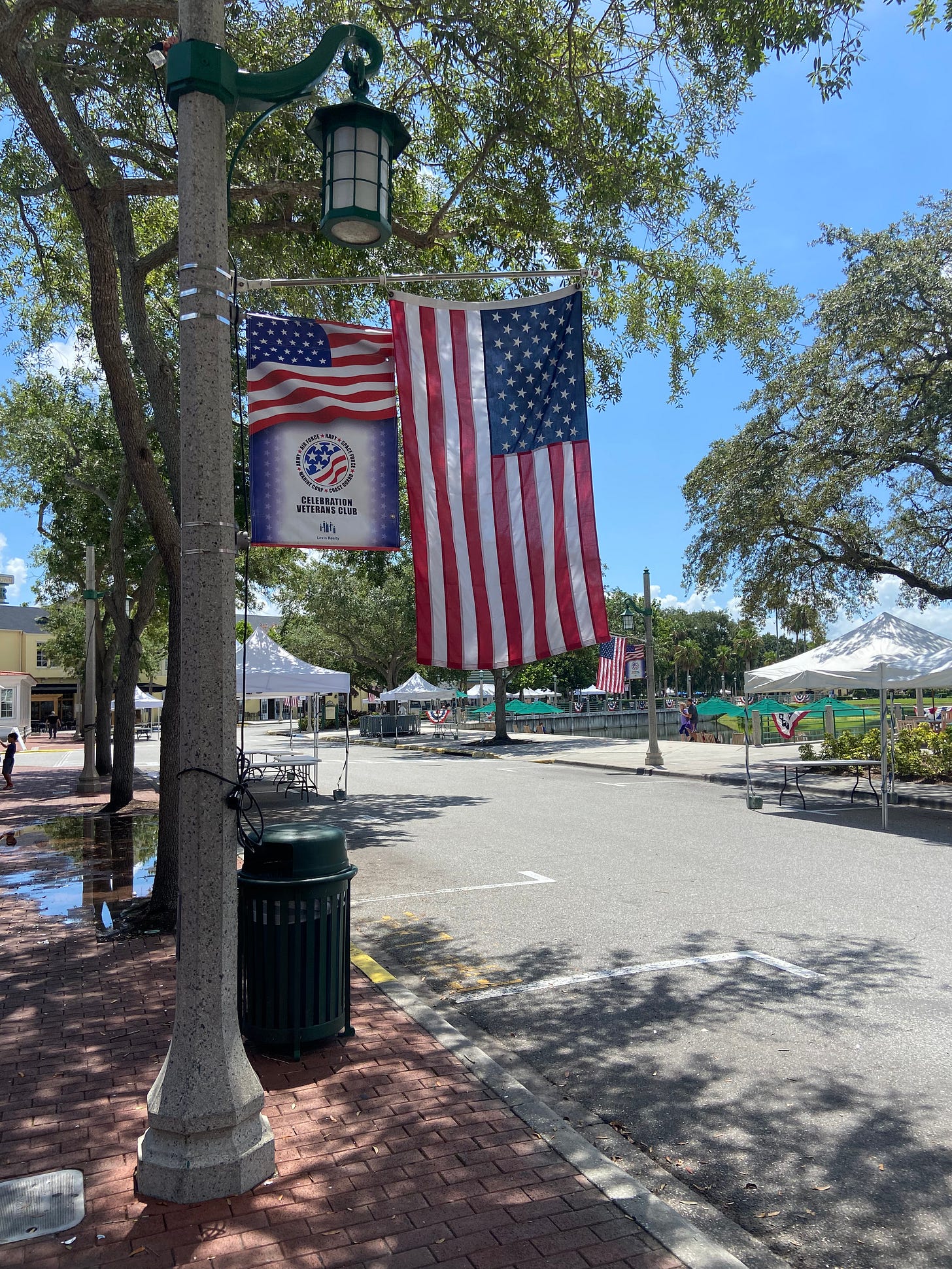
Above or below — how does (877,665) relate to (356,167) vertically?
below

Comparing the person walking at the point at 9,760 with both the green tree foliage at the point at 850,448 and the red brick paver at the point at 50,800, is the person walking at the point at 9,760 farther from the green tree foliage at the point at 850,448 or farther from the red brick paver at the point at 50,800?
the green tree foliage at the point at 850,448

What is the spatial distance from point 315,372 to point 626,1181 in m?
4.37

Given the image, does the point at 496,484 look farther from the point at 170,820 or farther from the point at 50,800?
the point at 50,800

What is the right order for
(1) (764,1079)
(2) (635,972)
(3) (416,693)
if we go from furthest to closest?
(3) (416,693)
(2) (635,972)
(1) (764,1079)

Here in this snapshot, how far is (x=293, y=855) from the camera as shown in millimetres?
4996

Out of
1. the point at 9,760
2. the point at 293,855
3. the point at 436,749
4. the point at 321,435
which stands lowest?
the point at 436,749

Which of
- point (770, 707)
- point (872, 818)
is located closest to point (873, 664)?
point (872, 818)

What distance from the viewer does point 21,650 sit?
7662cm

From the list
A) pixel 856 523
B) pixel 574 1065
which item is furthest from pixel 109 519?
pixel 574 1065

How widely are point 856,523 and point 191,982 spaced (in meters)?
17.7

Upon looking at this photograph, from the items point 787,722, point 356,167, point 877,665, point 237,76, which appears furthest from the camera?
point 787,722

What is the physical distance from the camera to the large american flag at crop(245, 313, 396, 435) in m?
5.39

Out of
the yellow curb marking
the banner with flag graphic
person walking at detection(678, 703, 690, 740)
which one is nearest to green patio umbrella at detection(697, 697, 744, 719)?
person walking at detection(678, 703, 690, 740)

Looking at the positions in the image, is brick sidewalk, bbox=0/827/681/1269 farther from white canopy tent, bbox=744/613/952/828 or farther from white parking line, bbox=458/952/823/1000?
white canopy tent, bbox=744/613/952/828
